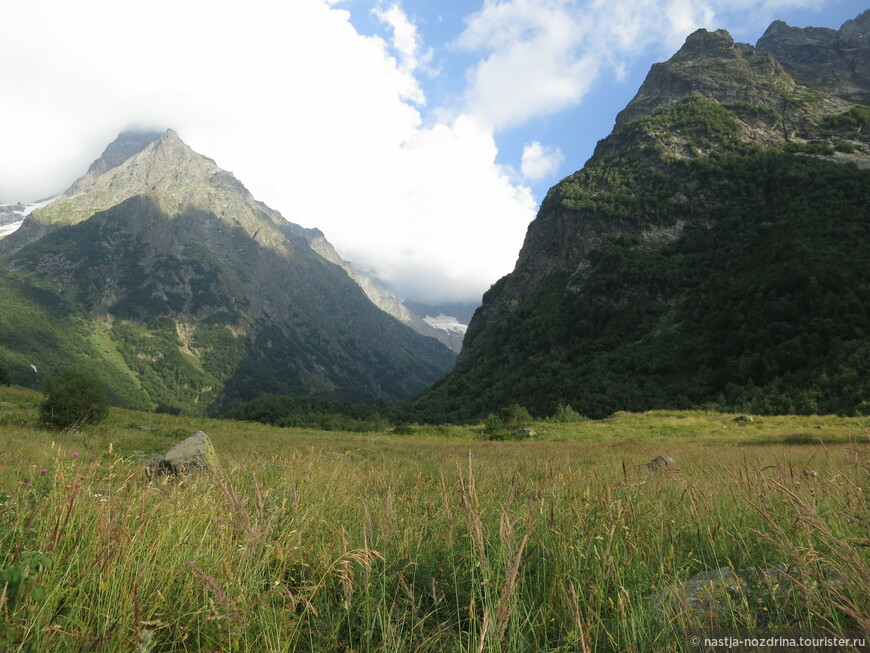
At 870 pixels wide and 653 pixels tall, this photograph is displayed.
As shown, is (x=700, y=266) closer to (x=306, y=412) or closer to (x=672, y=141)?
(x=672, y=141)

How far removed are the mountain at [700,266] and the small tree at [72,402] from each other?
154 ft

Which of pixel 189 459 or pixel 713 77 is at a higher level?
pixel 713 77

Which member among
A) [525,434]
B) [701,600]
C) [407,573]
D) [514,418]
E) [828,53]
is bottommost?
[525,434]

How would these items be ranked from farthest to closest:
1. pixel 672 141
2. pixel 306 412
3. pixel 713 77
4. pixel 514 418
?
pixel 713 77
pixel 672 141
pixel 306 412
pixel 514 418

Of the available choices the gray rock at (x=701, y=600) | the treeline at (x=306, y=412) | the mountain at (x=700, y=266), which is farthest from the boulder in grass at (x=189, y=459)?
the mountain at (x=700, y=266)

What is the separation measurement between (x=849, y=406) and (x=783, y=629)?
1545 inches

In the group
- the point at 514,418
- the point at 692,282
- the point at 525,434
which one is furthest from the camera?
the point at 692,282

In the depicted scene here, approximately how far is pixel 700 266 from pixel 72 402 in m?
85.1

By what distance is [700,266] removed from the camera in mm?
71375

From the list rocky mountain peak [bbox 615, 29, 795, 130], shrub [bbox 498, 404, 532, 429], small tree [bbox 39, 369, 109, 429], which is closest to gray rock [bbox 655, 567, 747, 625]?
small tree [bbox 39, 369, 109, 429]

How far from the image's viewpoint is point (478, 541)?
6.43 ft

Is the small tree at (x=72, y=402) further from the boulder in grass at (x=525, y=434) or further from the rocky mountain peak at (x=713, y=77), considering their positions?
the rocky mountain peak at (x=713, y=77)

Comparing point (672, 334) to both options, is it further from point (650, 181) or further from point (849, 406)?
point (650, 181)

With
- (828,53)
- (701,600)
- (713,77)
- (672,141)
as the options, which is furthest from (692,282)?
(828,53)
